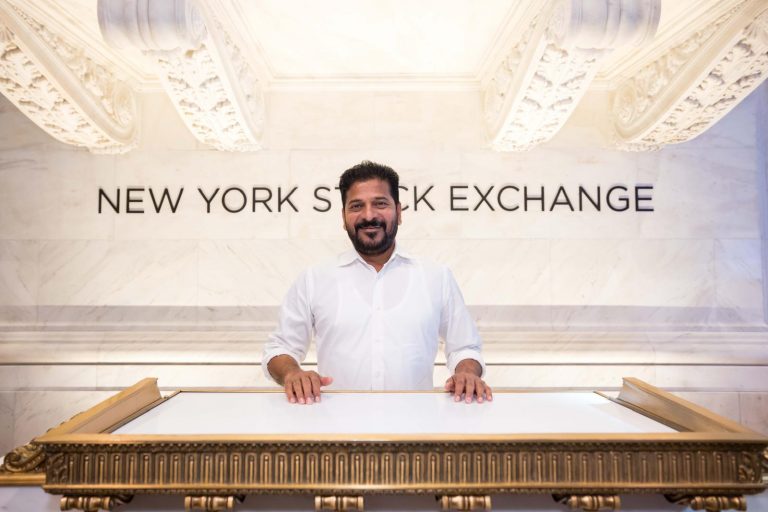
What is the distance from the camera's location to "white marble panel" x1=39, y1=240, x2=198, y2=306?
4008 millimetres

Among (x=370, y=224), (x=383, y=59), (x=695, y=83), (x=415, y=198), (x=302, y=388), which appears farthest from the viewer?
(x=415, y=198)

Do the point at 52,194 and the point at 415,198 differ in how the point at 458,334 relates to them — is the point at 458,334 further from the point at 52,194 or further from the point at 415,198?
the point at 52,194

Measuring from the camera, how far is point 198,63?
290cm

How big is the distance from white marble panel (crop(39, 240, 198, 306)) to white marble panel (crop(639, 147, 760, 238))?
3.95 metres

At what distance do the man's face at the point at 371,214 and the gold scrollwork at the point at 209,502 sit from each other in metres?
1.44

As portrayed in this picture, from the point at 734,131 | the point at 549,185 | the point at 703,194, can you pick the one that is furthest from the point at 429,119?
the point at 734,131

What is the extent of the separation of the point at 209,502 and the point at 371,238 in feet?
4.78

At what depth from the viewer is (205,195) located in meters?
4.07

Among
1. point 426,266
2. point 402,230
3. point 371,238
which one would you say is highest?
point 402,230

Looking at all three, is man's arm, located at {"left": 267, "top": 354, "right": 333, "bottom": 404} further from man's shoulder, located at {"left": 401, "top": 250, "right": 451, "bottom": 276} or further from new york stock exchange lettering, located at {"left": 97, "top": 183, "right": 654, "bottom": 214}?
new york stock exchange lettering, located at {"left": 97, "top": 183, "right": 654, "bottom": 214}

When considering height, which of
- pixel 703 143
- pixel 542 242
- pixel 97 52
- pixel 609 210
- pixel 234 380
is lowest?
pixel 234 380

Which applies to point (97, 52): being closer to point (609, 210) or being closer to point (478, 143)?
point (478, 143)

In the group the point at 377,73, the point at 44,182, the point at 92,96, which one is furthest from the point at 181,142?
the point at 377,73

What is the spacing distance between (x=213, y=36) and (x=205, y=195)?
1.55 m
